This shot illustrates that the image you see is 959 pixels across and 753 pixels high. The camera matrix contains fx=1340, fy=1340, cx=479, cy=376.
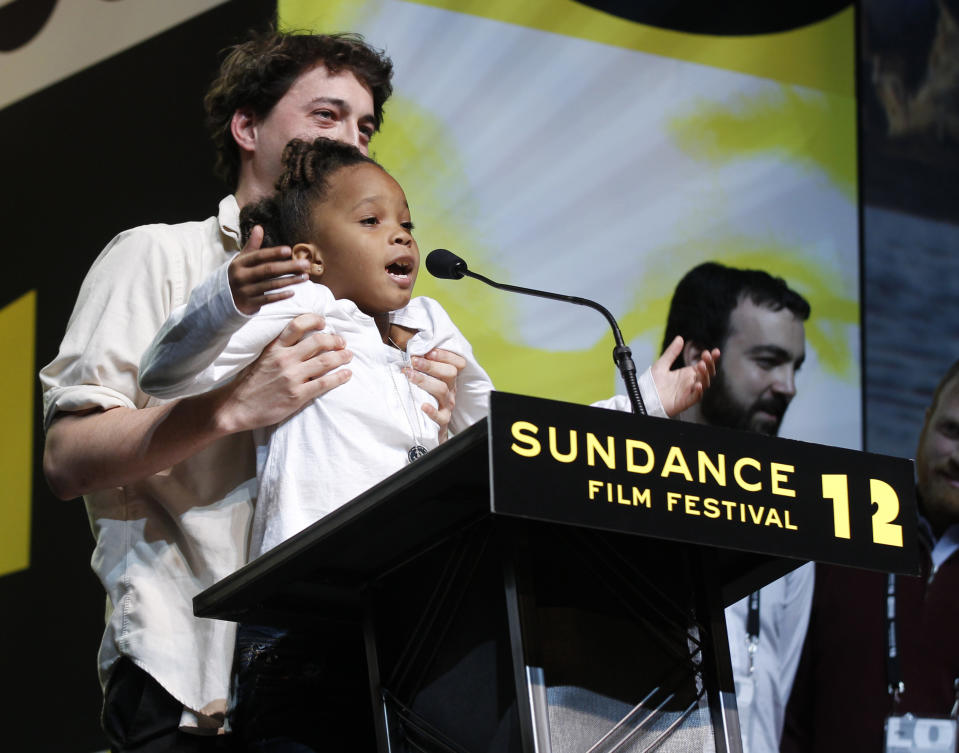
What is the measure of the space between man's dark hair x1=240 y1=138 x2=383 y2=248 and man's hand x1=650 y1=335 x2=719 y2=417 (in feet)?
2.04

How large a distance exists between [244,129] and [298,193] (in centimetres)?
43

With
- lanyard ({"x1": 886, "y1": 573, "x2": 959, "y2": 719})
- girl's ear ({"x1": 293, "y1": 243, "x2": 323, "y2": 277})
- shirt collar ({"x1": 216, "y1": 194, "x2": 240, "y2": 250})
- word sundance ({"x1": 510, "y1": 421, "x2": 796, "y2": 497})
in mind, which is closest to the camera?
word sundance ({"x1": 510, "y1": 421, "x2": 796, "y2": 497})

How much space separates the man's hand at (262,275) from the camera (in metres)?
1.62

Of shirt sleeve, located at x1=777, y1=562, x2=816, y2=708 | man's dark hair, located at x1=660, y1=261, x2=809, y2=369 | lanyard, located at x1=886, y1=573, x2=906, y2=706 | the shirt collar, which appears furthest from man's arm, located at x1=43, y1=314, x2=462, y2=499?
lanyard, located at x1=886, y1=573, x2=906, y2=706

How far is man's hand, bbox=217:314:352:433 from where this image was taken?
1.96 metres

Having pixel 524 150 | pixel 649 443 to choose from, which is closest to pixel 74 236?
pixel 524 150

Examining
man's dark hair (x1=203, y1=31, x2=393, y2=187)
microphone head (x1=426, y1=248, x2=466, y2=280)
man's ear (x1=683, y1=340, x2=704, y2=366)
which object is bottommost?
microphone head (x1=426, y1=248, x2=466, y2=280)

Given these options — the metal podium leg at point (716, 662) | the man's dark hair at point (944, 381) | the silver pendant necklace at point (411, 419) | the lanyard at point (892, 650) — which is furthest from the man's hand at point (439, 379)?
the man's dark hair at point (944, 381)

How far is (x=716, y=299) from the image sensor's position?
3.73 meters

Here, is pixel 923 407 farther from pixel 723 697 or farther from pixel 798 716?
pixel 723 697

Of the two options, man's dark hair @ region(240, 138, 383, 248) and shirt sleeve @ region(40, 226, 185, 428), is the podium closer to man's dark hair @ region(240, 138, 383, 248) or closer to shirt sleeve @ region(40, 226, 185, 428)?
shirt sleeve @ region(40, 226, 185, 428)

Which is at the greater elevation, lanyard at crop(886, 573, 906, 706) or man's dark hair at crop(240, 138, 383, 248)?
man's dark hair at crop(240, 138, 383, 248)

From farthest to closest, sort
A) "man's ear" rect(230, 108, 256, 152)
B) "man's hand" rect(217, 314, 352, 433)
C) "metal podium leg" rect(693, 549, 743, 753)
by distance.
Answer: "man's ear" rect(230, 108, 256, 152) → "man's hand" rect(217, 314, 352, 433) → "metal podium leg" rect(693, 549, 743, 753)

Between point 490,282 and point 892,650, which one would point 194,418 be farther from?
point 892,650
